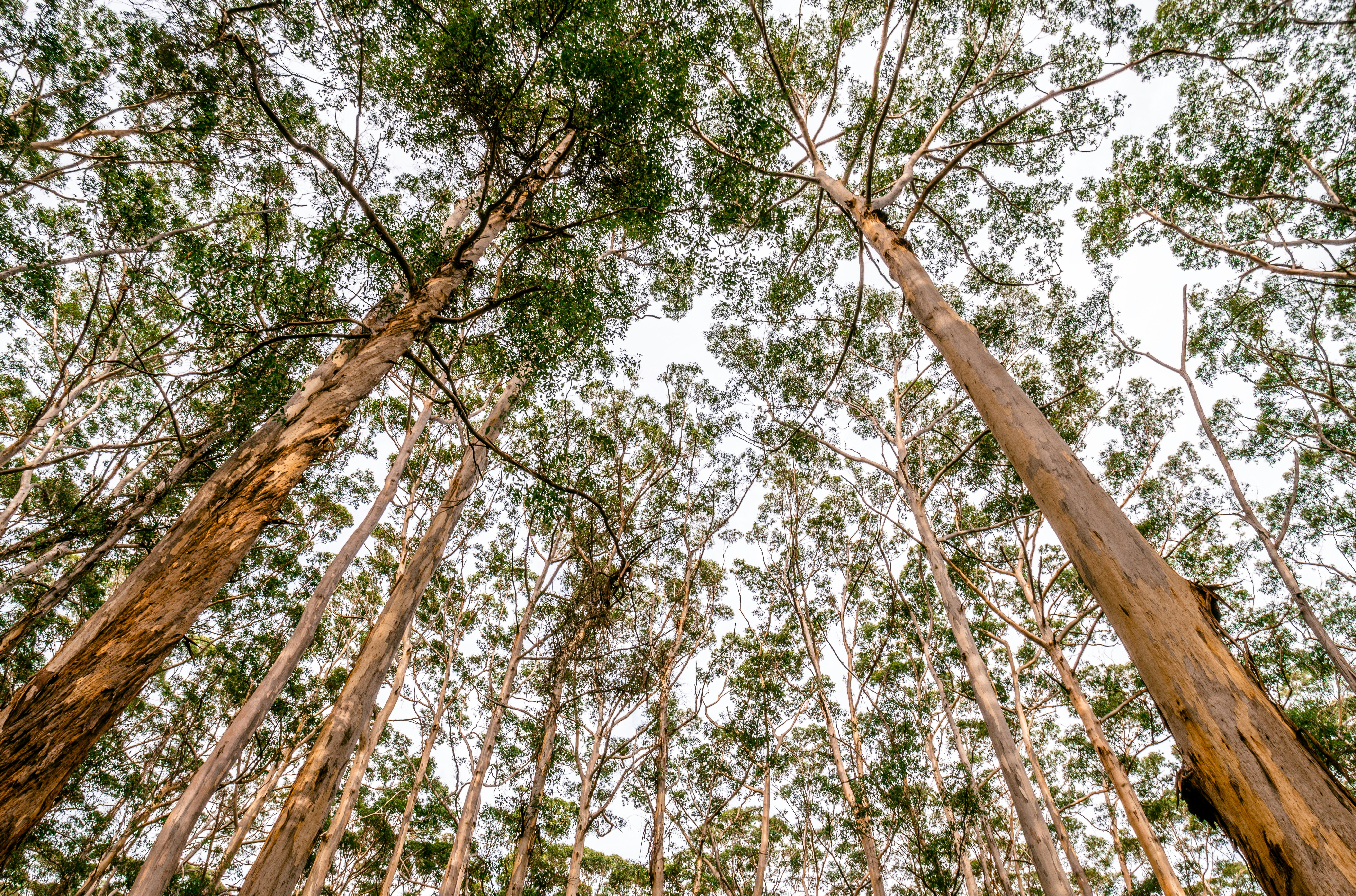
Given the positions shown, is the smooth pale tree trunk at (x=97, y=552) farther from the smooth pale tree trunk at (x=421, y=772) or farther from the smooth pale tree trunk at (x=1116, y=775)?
the smooth pale tree trunk at (x=1116, y=775)

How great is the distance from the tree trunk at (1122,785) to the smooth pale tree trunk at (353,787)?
9695 millimetres

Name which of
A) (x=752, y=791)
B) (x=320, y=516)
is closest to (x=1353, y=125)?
(x=752, y=791)

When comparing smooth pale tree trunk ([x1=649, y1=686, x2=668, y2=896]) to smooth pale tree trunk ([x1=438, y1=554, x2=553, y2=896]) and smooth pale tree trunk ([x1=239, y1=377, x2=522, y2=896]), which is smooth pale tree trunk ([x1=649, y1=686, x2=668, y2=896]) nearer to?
smooth pale tree trunk ([x1=438, y1=554, x2=553, y2=896])

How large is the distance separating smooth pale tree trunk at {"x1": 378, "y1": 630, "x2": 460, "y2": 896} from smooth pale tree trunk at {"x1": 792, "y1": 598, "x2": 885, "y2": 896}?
330 inches

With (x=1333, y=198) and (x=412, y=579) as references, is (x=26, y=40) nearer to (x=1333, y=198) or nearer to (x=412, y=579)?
(x=412, y=579)

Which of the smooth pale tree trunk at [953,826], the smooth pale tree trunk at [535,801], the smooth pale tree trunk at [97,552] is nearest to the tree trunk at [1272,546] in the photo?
the smooth pale tree trunk at [953,826]

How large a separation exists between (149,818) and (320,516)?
6.52 metres

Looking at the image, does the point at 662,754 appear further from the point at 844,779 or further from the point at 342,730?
the point at 342,730

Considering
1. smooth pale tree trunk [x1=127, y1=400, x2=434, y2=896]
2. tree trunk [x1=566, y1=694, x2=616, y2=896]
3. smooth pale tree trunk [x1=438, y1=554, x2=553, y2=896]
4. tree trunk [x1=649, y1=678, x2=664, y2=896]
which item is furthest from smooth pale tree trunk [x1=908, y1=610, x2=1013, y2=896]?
smooth pale tree trunk [x1=127, y1=400, x2=434, y2=896]

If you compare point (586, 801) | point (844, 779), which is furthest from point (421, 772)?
point (844, 779)

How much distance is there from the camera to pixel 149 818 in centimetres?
1042

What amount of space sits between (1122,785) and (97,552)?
49.9 ft

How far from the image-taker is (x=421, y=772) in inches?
437

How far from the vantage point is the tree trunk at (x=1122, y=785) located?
7367mm
